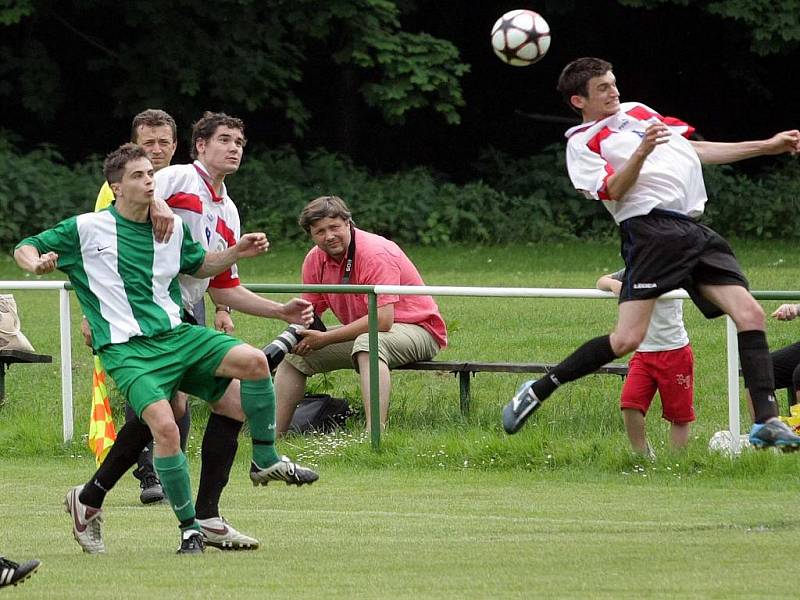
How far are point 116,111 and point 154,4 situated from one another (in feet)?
6.57

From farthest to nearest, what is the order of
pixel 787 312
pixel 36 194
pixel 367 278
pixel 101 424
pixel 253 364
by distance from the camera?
pixel 36 194 → pixel 367 278 → pixel 101 424 → pixel 787 312 → pixel 253 364

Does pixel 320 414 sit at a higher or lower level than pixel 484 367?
lower

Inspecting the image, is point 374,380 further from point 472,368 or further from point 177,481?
point 177,481

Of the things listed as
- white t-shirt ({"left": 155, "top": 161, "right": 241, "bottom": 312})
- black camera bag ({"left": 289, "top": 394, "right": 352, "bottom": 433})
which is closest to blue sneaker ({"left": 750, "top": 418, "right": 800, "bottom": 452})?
white t-shirt ({"left": 155, "top": 161, "right": 241, "bottom": 312})

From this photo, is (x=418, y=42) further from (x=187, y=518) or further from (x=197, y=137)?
(x=187, y=518)

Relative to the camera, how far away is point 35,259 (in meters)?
6.79

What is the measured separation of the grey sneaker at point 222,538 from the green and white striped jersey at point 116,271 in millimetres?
940

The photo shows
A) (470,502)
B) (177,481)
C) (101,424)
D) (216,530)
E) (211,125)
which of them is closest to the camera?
(177,481)

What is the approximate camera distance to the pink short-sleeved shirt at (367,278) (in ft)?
34.2

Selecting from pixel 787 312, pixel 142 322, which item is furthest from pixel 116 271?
pixel 787 312

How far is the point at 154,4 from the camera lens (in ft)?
87.6

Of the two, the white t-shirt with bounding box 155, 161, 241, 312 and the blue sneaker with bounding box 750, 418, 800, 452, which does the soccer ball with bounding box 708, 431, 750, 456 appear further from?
the white t-shirt with bounding box 155, 161, 241, 312

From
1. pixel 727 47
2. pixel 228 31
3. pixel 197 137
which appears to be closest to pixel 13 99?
pixel 228 31

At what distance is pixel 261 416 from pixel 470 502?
177cm
